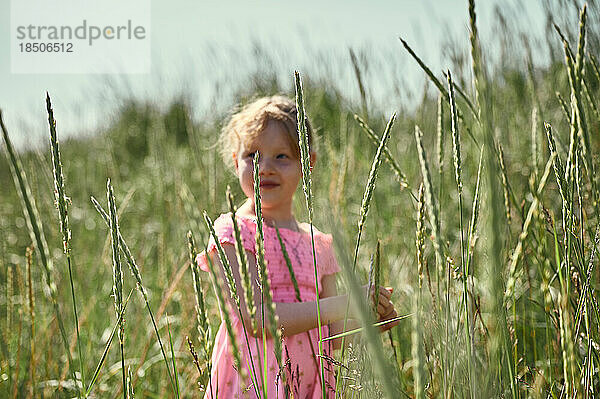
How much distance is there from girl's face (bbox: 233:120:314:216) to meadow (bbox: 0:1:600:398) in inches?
4.6

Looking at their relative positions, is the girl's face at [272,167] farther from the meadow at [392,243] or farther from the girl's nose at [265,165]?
the meadow at [392,243]

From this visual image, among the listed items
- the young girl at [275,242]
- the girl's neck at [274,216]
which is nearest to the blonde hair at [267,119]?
the young girl at [275,242]

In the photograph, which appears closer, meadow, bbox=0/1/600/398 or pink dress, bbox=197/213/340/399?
meadow, bbox=0/1/600/398

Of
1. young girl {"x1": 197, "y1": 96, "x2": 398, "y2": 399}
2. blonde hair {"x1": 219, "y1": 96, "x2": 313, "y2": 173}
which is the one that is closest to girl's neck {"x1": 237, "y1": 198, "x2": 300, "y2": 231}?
young girl {"x1": 197, "y1": 96, "x2": 398, "y2": 399}

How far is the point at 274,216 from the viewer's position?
1.16 m

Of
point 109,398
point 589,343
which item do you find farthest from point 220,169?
point 589,343

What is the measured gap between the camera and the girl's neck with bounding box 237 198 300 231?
114cm

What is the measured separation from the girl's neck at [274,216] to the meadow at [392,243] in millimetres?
83

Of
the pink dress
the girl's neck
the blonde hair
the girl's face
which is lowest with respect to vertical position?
the pink dress

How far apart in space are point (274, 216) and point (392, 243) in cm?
72

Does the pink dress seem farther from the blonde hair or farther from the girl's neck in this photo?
the blonde hair

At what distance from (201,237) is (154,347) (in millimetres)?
1317

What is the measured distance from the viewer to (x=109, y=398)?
56.4 inches

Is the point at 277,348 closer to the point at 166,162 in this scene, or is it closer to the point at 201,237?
the point at 201,237
